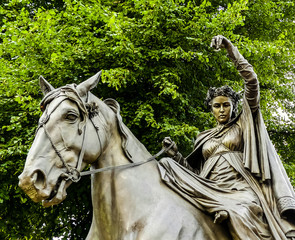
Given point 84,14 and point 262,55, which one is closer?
point 84,14

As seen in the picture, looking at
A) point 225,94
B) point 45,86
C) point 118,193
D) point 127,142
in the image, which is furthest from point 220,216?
point 45,86

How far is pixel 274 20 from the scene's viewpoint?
45.5 feet

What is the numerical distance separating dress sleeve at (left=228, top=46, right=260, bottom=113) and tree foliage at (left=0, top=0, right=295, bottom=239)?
4.80m

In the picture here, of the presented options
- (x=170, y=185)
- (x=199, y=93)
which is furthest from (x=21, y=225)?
(x=170, y=185)

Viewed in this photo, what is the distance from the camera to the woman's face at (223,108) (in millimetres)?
6031

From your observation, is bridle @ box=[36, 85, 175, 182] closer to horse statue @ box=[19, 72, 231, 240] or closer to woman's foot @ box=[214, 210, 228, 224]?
horse statue @ box=[19, 72, 231, 240]

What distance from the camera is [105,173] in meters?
4.68

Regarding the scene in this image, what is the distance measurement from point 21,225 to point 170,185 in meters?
8.50

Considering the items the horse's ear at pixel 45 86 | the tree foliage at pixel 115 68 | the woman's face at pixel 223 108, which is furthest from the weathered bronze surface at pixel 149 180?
the tree foliage at pixel 115 68

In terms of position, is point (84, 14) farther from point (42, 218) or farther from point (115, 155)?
point (115, 155)

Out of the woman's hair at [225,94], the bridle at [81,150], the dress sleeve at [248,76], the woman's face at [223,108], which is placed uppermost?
the dress sleeve at [248,76]

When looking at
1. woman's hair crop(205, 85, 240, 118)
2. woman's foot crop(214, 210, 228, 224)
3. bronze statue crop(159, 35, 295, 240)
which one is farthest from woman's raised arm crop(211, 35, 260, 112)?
woman's foot crop(214, 210, 228, 224)

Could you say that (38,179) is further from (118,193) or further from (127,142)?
(127,142)

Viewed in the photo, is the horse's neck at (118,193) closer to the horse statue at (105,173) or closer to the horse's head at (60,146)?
the horse statue at (105,173)
